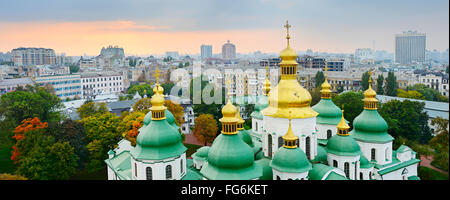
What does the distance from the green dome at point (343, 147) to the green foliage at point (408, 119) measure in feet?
39.7

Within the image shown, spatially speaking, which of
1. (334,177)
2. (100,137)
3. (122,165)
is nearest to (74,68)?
(100,137)

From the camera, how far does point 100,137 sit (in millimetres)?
18531

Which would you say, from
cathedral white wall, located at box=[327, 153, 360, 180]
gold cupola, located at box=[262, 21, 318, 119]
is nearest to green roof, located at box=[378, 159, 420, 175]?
cathedral white wall, located at box=[327, 153, 360, 180]

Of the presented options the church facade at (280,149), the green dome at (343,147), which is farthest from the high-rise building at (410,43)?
the green dome at (343,147)

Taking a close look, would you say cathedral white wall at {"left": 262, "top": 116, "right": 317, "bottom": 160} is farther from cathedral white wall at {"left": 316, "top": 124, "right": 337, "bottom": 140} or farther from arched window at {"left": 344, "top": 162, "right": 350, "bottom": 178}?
cathedral white wall at {"left": 316, "top": 124, "right": 337, "bottom": 140}

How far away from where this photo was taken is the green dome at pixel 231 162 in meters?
9.89

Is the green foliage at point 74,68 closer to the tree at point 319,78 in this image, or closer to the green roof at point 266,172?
the tree at point 319,78

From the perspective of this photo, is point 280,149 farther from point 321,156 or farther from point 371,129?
point 371,129

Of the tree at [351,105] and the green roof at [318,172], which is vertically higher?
the tree at [351,105]

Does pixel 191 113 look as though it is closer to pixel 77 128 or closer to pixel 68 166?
pixel 77 128

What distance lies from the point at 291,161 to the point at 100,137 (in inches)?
486
